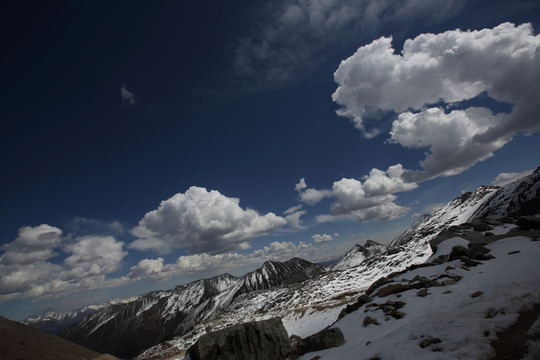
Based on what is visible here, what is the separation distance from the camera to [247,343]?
2767cm

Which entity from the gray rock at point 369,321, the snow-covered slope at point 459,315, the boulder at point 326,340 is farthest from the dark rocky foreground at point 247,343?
the gray rock at point 369,321

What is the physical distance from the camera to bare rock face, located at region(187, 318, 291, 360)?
26.7 meters

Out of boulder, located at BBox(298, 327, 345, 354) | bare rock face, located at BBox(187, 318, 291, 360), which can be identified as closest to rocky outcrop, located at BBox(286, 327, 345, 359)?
boulder, located at BBox(298, 327, 345, 354)

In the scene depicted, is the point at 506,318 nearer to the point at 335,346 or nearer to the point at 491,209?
the point at 335,346

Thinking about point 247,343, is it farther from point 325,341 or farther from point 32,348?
point 32,348

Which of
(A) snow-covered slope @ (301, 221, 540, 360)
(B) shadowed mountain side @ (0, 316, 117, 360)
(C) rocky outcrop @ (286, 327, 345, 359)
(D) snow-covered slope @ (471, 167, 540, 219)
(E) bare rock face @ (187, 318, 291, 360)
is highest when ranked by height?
(D) snow-covered slope @ (471, 167, 540, 219)

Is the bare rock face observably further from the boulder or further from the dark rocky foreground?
the boulder

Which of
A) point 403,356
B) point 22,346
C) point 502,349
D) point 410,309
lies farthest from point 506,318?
point 22,346

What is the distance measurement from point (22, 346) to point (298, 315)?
207ft

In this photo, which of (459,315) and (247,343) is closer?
(459,315)

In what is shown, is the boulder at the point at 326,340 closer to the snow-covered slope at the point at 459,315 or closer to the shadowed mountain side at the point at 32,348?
the snow-covered slope at the point at 459,315

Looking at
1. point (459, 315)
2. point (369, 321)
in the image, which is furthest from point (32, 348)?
point (459, 315)

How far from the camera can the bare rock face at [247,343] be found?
26.7 metres

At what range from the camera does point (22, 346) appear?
22.6 m
